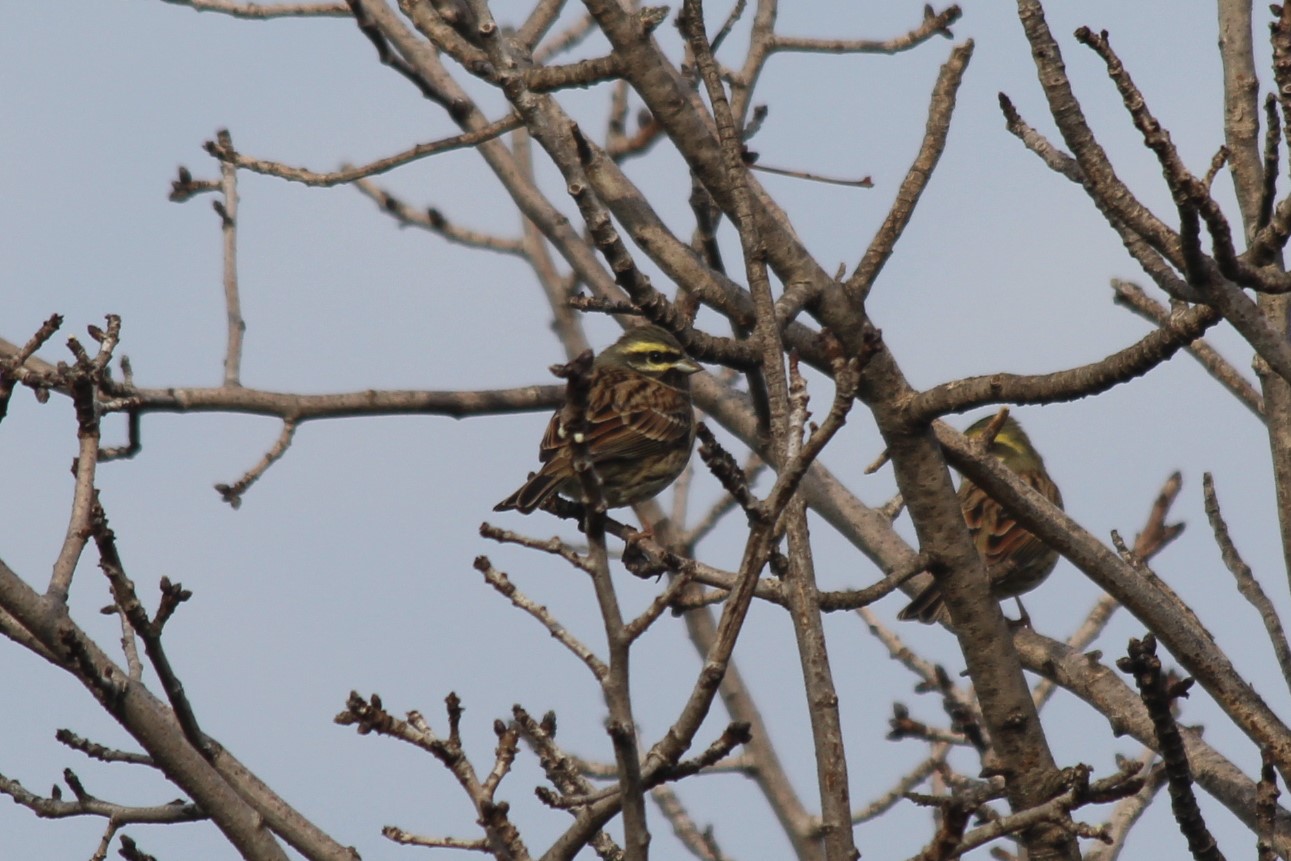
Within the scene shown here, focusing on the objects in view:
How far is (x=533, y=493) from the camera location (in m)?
7.77

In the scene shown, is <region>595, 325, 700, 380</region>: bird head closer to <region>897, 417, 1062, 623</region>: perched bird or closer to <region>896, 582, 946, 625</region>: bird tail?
<region>896, 582, 946, 625</region>: bird tail

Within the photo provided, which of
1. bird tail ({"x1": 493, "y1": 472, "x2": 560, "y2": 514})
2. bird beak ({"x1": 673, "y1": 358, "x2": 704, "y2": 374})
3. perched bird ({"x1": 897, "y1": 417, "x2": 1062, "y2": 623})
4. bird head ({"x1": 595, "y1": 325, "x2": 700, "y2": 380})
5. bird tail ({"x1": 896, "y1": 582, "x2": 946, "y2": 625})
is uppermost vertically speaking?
bird head ({"x1": 595, "y1": 325, "x2": 700, "y2": 380})

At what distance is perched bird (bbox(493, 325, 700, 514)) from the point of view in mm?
9422

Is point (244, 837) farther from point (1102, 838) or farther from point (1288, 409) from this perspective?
point (1288, 409)

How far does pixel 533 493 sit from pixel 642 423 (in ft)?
6.29

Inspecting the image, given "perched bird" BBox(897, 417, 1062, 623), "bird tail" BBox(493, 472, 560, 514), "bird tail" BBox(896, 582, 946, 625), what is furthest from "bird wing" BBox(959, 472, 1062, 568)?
"bird tail" BBox(493, 472, 560, 514)

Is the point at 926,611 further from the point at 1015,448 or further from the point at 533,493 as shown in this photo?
the point at 1015,448

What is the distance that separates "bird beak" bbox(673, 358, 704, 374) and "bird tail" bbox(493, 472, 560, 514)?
5.59ft

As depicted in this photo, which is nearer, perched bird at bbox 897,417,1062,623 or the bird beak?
the bird beak

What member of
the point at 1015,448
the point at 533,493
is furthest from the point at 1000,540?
the point at 533,493

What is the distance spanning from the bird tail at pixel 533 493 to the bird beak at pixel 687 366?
1.70 metres

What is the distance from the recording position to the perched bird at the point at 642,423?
9.42 metres

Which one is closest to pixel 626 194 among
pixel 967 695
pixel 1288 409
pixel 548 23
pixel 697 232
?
pixel 697 232

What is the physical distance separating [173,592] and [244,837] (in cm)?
77
